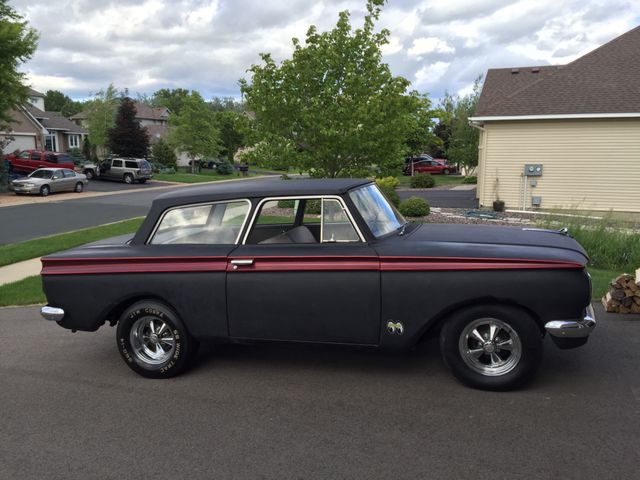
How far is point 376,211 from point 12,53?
1085 inches

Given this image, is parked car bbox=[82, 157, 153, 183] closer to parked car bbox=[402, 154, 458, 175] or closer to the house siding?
parked car bbox=[402, 154, 458, 175]

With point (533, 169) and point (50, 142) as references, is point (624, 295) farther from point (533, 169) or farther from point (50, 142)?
point (50, 142)

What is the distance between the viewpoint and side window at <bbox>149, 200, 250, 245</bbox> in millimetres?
4898

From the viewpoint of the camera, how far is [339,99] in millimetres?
14305

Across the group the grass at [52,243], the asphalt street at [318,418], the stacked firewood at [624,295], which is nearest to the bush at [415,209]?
the grass at [52,243]

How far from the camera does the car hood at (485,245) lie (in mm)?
4316

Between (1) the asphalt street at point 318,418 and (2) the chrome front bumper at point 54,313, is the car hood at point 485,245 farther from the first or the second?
(2) the chrome front bumper at point 54,313

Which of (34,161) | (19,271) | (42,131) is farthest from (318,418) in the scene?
(42,131)

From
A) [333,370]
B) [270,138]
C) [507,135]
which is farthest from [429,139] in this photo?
[333,370]

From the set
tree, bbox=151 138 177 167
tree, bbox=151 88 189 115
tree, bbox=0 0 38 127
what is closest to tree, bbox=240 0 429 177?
tree, bbox=0 0 38 127

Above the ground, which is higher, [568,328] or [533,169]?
[533,169]

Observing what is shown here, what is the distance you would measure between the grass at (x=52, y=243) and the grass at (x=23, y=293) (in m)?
2.17

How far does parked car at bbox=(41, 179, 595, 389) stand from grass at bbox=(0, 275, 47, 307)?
11.0 feet

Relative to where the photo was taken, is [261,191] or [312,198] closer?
[312,198]
